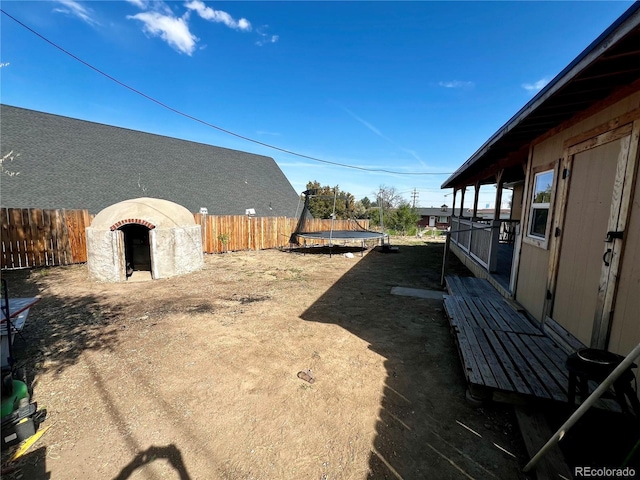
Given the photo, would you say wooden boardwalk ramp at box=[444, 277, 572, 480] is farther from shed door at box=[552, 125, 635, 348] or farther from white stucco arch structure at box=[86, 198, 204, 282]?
white stucco arch structure at box=[86, 198, 204, 282]

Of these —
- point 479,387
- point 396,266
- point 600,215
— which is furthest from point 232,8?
point 479,387

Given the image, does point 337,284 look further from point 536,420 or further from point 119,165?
point 119,165

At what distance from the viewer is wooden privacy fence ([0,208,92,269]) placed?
8.13 meters

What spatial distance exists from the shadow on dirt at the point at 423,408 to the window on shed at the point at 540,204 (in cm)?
207

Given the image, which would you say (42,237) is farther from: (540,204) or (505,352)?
(540,204)

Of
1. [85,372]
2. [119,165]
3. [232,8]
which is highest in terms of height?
[232,8]

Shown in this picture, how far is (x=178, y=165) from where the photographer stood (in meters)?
16.0

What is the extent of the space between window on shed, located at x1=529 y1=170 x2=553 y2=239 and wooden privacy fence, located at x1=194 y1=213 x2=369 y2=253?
11.3m

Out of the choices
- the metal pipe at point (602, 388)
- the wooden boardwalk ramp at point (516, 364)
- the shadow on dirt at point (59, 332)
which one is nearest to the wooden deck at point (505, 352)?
the wooden boardwalk ramp at point (516, 364)

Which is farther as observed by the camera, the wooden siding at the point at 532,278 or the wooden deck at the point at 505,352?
the wooden siding at the point at 532,278

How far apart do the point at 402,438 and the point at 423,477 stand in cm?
34

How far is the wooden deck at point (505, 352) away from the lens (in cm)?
229

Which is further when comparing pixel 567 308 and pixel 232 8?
pixel 232 8

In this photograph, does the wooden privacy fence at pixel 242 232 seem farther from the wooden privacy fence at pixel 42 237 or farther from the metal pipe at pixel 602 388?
the metal pipe at pixel 602 388
